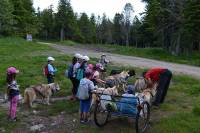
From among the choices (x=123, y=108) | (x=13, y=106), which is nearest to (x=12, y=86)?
(x=13, y=106)

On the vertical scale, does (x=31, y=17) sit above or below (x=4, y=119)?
above

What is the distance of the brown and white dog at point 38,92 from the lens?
13.8 metres

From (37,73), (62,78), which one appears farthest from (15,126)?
(37,73)

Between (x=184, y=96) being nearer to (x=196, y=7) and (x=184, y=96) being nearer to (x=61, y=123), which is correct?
(x=61, y=123)

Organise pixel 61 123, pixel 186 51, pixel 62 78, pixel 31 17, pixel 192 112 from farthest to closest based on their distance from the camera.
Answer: pixel 31 17
pixel 186 51
pixel 62 78
pixel 192 112
pixel 61 123

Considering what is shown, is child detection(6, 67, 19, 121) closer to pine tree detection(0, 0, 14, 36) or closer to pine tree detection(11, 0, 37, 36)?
pine tree detection(0, 0, 14, 36)

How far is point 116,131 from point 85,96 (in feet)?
4.49

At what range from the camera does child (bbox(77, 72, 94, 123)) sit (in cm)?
1138

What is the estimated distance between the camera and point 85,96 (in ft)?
37.6

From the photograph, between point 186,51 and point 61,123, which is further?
point 186,51

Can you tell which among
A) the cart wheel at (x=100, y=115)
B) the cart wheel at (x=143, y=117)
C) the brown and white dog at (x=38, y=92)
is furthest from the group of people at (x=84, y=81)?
the cart wheel at (x=143, y=117)

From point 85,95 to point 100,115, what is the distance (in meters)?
0.83

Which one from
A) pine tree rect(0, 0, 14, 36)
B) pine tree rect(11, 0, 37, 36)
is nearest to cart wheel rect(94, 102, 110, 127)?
pine tree rect(0, 0, 14, 36)

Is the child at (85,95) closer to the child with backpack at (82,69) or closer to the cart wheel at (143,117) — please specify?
the cart wheel at (143,117)
